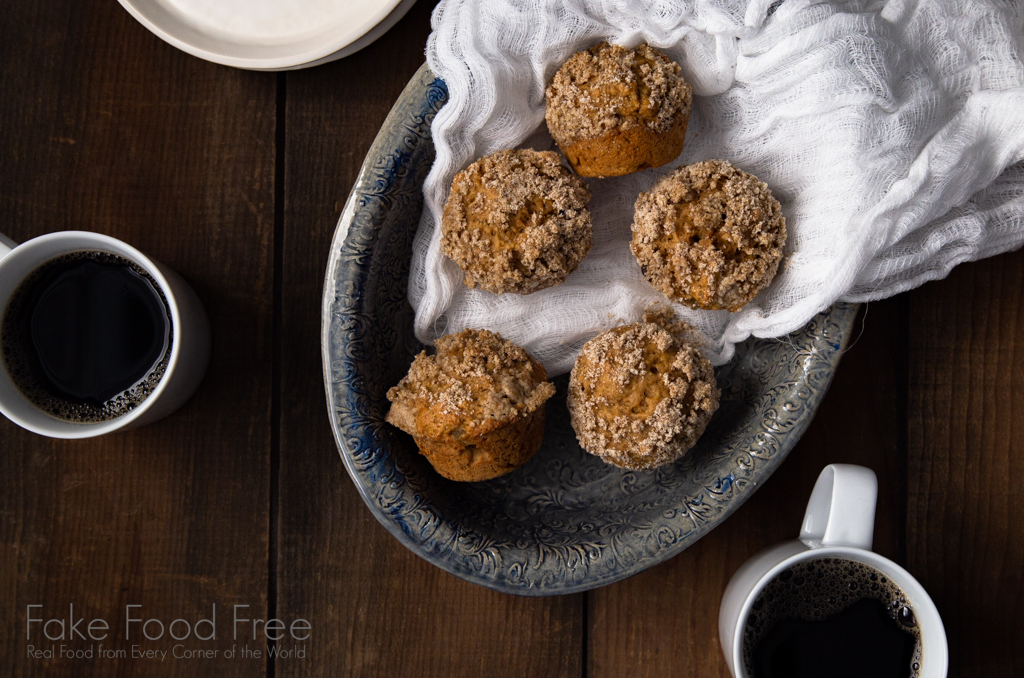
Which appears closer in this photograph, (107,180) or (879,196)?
(879,196)

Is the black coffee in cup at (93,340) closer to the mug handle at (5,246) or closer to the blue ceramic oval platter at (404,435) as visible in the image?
the mug handle at (5,246)

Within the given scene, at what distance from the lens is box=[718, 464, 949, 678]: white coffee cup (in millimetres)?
773

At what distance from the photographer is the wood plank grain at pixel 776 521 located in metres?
0.96

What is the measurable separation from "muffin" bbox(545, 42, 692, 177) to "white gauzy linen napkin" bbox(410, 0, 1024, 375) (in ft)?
0.12

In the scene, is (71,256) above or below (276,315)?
above

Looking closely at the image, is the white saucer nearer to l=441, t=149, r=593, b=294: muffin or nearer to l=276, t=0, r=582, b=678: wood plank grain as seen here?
l=276, t=0, r=582, b=678: wood plank grain

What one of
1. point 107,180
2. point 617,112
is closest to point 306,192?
point 107,180

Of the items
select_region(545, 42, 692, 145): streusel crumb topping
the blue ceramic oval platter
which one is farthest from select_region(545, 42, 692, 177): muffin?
the blue ceramic oval platter

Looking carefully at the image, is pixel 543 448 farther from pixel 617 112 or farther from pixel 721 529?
pixel 617 112

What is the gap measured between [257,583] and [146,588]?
17 cm

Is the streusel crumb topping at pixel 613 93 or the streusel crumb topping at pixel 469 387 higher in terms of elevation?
the streusel crumb topping at pixel 613 93

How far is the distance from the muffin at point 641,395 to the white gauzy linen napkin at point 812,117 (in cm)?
9

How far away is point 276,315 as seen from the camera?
964 millimetres

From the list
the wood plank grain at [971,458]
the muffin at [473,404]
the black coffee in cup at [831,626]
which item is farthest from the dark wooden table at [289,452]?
the muffin at [473,404]
